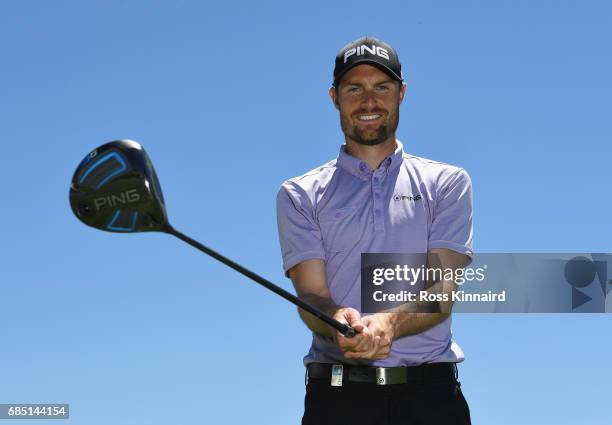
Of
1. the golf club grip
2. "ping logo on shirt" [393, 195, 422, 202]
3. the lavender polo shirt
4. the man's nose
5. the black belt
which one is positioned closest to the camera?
the golf club grip

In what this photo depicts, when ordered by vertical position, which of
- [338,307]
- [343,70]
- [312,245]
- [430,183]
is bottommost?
[338,307]

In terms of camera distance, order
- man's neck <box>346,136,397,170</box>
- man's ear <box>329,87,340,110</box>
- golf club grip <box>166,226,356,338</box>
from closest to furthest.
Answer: golf club grip <box>166,226,356,338</box>, man's neck <box>346,136,397,170</box>, man's ear <box>329,87,340,110</box>

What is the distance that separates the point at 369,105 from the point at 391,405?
2204 millimetres

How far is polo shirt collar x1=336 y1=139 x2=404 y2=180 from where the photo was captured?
285 inches

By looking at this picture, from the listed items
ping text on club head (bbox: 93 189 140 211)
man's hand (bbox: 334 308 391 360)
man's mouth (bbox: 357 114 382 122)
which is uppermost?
man's mouth (bbox: 357 114 382 122)

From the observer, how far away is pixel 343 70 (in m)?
7.36

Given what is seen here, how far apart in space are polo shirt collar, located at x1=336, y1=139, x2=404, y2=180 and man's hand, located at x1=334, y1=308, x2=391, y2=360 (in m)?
1.33

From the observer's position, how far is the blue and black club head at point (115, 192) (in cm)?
578

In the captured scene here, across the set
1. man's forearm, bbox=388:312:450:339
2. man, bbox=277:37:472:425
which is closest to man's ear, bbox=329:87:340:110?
man, bbox=277:37:472:425

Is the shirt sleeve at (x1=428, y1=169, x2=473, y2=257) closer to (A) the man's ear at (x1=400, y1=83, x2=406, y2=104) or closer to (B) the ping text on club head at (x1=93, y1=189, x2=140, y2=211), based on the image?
(A) the man's ear at (x1=400, y1=83, x2=406, y2=104)

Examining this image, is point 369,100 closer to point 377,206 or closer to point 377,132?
point 377,132

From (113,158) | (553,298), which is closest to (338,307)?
(113,158)

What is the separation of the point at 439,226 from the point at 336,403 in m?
1.43

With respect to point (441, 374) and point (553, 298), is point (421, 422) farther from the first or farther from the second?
point (553, 298)
